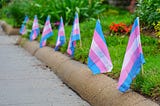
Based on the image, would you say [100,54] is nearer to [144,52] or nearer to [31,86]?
[144,52]

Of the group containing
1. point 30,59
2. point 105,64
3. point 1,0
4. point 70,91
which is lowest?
point 1,0

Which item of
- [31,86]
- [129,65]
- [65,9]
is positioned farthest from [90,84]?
[65,9]

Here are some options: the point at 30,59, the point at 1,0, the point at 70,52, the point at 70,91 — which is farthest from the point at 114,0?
the point at 70,91

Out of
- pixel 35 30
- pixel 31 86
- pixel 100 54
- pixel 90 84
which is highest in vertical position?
pixel 100 54

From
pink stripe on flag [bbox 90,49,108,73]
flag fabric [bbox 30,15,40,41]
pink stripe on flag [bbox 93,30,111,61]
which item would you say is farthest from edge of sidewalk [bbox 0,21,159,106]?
flag fabric [bbox 30,15,40,41]

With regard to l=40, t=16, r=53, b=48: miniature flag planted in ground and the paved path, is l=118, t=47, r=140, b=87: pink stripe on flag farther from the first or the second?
l=40, t=16, r=53, b=48: miniature flag planted in ground

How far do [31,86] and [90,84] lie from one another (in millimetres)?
1446

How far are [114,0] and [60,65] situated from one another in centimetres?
1412

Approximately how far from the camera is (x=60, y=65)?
358 inches

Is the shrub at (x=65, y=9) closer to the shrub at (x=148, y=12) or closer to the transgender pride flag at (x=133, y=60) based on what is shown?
the shrub at (x=148, y=12)

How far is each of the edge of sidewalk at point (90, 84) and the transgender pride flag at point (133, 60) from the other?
0.15 metres

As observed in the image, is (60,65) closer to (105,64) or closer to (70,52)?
(70,52)

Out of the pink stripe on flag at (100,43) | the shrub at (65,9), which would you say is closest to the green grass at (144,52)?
the pink stripe on flag at (100,43)

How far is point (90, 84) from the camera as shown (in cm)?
681
